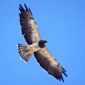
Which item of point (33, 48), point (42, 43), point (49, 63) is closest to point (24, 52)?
point (33, 48)

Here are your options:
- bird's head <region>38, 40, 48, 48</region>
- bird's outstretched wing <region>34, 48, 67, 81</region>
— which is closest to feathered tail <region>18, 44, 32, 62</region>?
bird's head <region>38, 40, 48, 48</region>

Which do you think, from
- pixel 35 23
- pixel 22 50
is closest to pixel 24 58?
pixel 22 50

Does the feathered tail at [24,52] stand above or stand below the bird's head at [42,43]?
below

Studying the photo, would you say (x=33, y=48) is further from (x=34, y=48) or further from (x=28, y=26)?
(x=28, y=26)

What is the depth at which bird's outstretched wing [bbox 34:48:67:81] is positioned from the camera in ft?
55.3

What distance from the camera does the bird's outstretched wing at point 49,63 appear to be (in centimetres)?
1686

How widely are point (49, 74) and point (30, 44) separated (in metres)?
1.39

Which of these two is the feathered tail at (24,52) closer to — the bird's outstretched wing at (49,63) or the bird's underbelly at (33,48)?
the bird's underbelly at (33,48)

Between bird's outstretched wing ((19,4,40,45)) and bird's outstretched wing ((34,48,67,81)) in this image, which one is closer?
bird's outstretched wing ((19,4,40,45))

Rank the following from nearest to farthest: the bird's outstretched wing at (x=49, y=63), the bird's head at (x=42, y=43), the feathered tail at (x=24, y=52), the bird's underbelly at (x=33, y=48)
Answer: the feathered tail at (x=24, y=52), the bird's underbelly at (x=33, y=48), the bird's head at (x=42, y=43), the bird's outstretched wing at (x=49, y=63)

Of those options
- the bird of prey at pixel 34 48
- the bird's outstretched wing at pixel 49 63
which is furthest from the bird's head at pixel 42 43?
→ the bird's outstretched wing at pixel 49 63

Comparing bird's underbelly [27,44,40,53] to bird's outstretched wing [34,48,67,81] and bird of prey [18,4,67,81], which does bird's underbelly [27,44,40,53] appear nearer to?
bird of prey [18,4,67,81]

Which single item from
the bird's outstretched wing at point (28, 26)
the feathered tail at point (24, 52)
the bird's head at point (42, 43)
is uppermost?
the bird's outstretched wing at point (28, 26)

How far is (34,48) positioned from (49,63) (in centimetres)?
129
